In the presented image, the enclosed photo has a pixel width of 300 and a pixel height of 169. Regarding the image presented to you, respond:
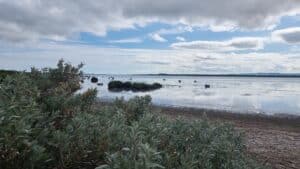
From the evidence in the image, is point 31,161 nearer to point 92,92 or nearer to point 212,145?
point 212,145

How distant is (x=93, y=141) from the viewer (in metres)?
2.84

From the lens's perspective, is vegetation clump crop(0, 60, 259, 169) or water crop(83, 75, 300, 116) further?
water crop(83, 75, 300, 116)

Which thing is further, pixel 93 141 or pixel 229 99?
pixel 229 99

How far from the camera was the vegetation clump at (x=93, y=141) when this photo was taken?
7.66 feet

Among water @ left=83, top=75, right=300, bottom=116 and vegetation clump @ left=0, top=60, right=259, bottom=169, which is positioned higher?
vegetation clump @ left=0, top=60, right=259, bottom=169

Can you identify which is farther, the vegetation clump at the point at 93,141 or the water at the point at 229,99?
the water at the point at 229,99

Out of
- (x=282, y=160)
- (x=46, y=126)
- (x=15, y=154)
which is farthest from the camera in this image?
(x=282, y=160)

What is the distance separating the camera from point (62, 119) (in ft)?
12.1

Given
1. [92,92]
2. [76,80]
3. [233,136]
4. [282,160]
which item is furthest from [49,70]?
[282,160]

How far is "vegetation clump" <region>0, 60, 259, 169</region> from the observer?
2334 mm

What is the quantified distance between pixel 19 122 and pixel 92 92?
218cm

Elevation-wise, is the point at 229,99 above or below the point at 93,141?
below

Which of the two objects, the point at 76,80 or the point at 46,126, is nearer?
the point at 46,126

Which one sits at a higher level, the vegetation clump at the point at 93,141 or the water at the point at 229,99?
the vegetation clump at the point at 93,141
